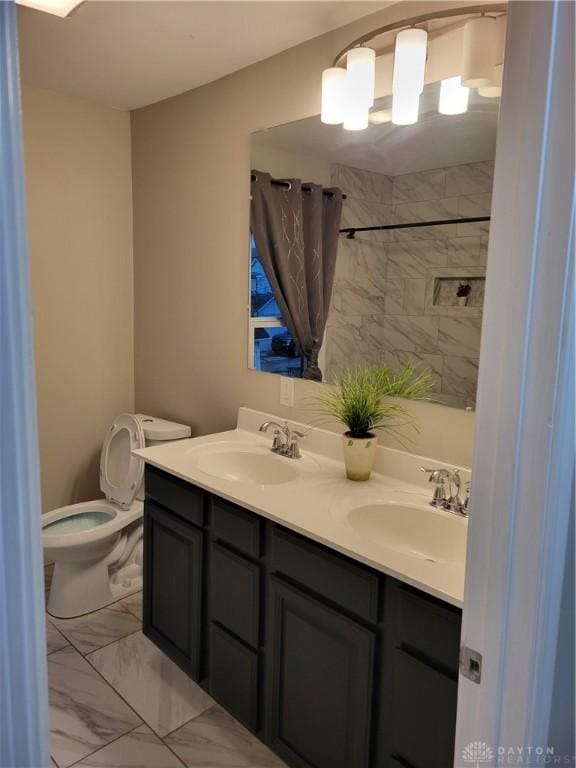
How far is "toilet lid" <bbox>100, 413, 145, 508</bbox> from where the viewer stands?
Result: 272 centimetres

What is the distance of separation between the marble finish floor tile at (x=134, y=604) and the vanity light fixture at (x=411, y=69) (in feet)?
7.37

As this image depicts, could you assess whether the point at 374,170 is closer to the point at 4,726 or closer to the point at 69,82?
the point at 69,82

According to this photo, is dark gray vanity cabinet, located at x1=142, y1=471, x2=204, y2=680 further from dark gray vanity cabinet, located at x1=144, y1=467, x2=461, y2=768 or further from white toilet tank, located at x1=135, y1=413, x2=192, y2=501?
white toilet tank, located at x1=135, y1=413, x2=192, y2=501

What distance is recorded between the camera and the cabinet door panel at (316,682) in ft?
4.91

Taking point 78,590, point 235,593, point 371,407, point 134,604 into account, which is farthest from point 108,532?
point 371,407

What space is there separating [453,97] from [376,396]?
37.7 inches

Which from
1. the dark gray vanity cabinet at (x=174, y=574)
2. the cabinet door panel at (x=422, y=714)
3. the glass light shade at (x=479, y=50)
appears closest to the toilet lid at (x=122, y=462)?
the dark gray vanity cabinet at (x=174, y=574)

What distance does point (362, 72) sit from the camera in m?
1.87

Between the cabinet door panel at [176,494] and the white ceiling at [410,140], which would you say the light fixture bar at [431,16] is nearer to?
the white ceiling at [410,140]

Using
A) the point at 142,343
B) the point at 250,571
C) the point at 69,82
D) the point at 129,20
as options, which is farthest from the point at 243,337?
the point at 69,82

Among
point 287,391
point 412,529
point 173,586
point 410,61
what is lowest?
point 173,586

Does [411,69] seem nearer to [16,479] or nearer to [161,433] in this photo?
[16,479]

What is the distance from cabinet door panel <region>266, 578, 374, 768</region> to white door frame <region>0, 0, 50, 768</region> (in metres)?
0.98

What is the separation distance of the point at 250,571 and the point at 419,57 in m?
1.65
